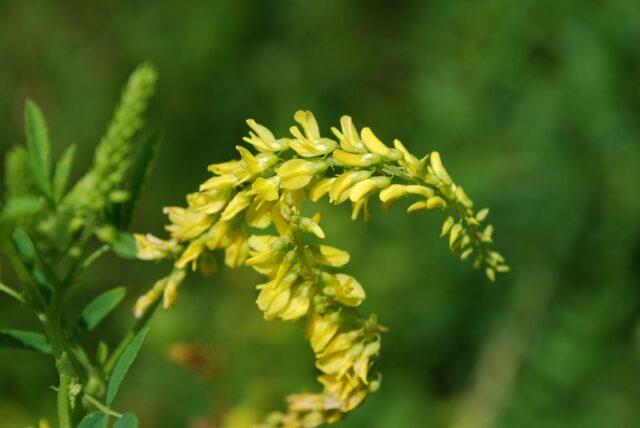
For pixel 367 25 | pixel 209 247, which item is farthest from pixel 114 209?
pixel 367 25

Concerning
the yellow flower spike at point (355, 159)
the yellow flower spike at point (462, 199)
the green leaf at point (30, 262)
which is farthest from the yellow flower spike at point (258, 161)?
the green leaf at point (30, 262)

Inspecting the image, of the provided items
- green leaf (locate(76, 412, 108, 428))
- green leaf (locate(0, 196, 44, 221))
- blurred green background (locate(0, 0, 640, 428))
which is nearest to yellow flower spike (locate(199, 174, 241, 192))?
green leaf (locate(0, 196, 44, 221))

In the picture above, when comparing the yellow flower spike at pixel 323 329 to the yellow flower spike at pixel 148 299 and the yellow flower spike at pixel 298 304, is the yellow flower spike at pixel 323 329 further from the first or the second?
the yellow flower spike at pixel 148 299

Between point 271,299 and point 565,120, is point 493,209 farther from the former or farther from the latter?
point 271,299

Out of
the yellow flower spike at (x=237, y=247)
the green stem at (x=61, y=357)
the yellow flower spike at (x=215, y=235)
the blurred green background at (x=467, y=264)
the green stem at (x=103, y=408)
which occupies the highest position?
the yellow flower spike at (x=215, y=235)

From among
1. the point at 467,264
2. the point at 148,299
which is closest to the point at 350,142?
the point at 148,299
